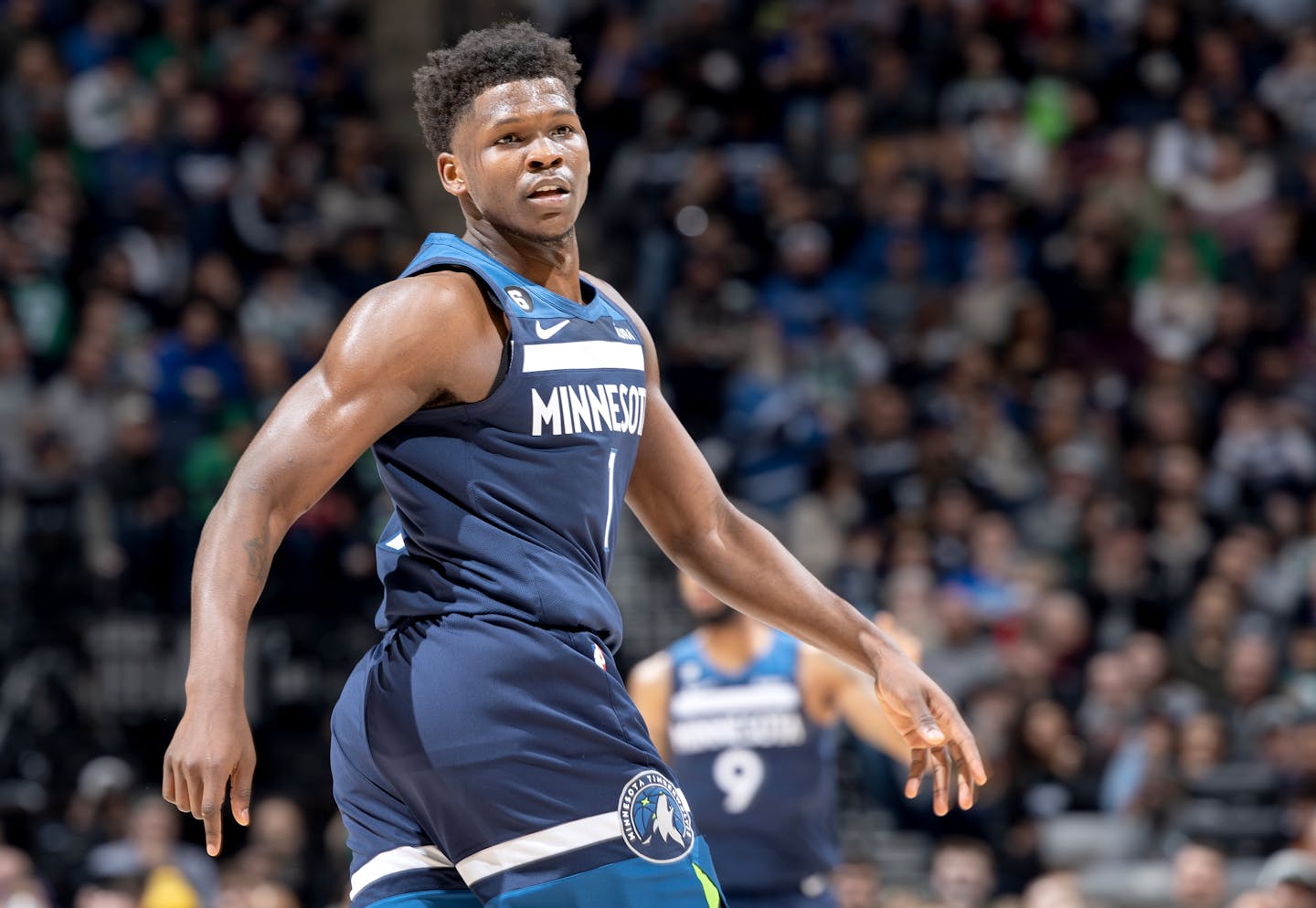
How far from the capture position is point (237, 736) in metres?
2.97

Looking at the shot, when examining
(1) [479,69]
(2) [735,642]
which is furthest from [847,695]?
(1) [479,69]

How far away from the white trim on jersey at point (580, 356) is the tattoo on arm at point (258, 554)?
1.86 feet

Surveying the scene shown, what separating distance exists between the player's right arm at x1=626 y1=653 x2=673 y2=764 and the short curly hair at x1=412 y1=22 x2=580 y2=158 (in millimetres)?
3756

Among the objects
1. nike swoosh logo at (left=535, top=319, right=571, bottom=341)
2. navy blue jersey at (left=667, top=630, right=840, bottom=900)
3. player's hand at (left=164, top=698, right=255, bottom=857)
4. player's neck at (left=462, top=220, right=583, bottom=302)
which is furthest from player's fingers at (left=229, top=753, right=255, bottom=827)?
navy blue jersey at (left=667, top=630, right=840, bottom=900)

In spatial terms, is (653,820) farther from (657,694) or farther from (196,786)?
(657,694)

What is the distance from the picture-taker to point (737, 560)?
4078 mm

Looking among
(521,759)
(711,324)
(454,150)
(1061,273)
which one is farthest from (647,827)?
(1061,273)

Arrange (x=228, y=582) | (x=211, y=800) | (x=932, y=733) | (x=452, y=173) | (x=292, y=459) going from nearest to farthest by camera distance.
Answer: (x=211, y=800)
(x=228, y=582)
(x=292, y=459)
(x=452, y=173)
(x=932, y=733)

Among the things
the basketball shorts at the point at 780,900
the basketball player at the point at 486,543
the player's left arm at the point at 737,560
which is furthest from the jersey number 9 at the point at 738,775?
the basketball player at the point at 486,543

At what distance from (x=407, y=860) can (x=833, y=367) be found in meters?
9.79

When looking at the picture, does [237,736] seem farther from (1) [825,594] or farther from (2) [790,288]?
(2) [790,288]

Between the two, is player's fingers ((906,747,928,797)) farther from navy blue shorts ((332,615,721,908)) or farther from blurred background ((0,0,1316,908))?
blurred background ((0,0,1316,908))

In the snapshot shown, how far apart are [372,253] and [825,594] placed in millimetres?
9446

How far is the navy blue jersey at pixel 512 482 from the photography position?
3385 mm
